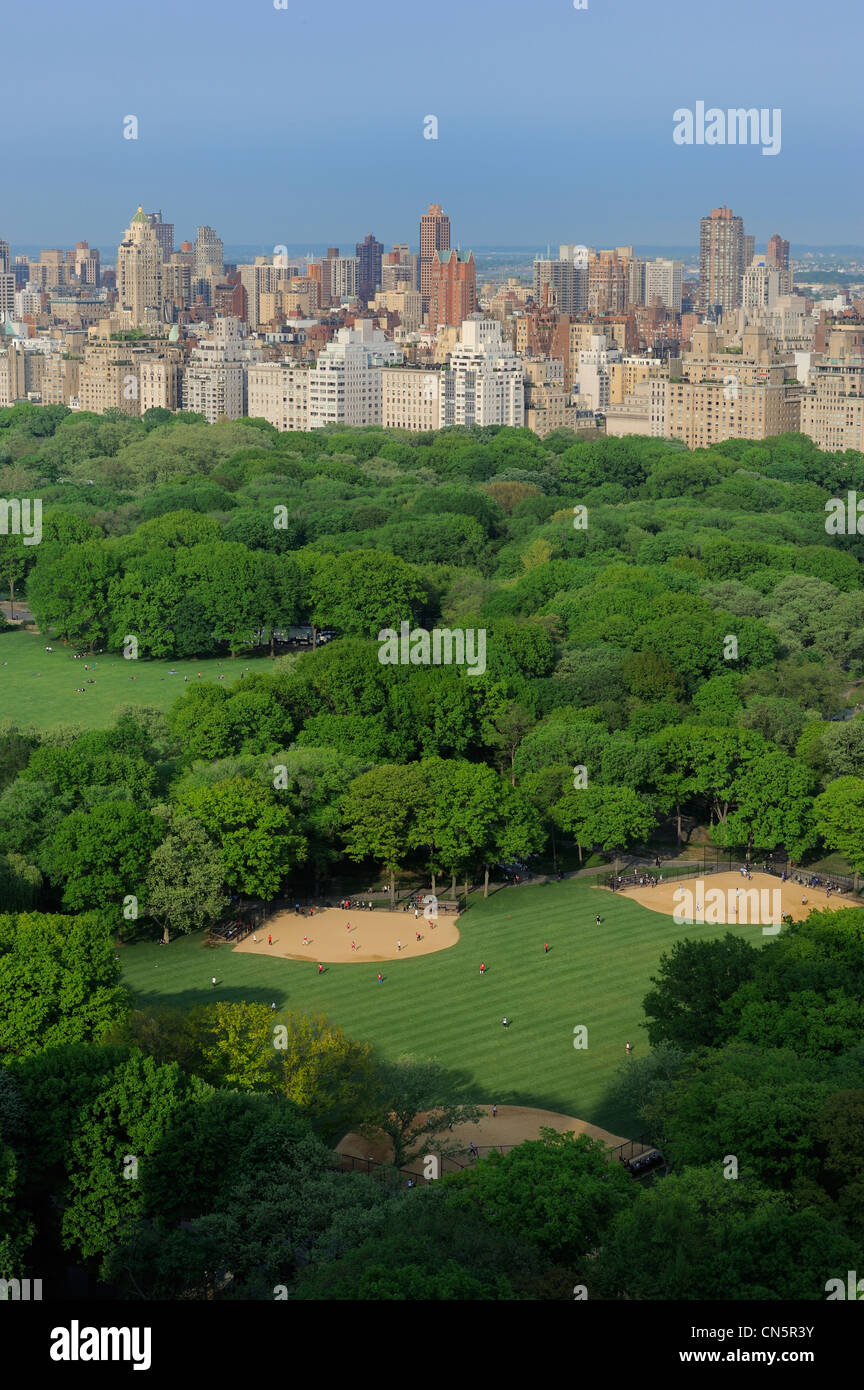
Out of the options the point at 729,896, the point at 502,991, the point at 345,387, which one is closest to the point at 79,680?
the point at 729,896

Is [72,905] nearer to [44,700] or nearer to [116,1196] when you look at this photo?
[116,1196]

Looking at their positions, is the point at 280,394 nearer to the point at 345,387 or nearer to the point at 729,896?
the point at 345,387

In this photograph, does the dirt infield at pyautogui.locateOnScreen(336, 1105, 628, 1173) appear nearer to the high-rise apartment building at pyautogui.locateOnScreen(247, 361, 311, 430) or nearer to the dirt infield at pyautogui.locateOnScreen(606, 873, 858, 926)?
the dirt infield at pyautogui.locateOnScreen(606, 873, 858, 926)
